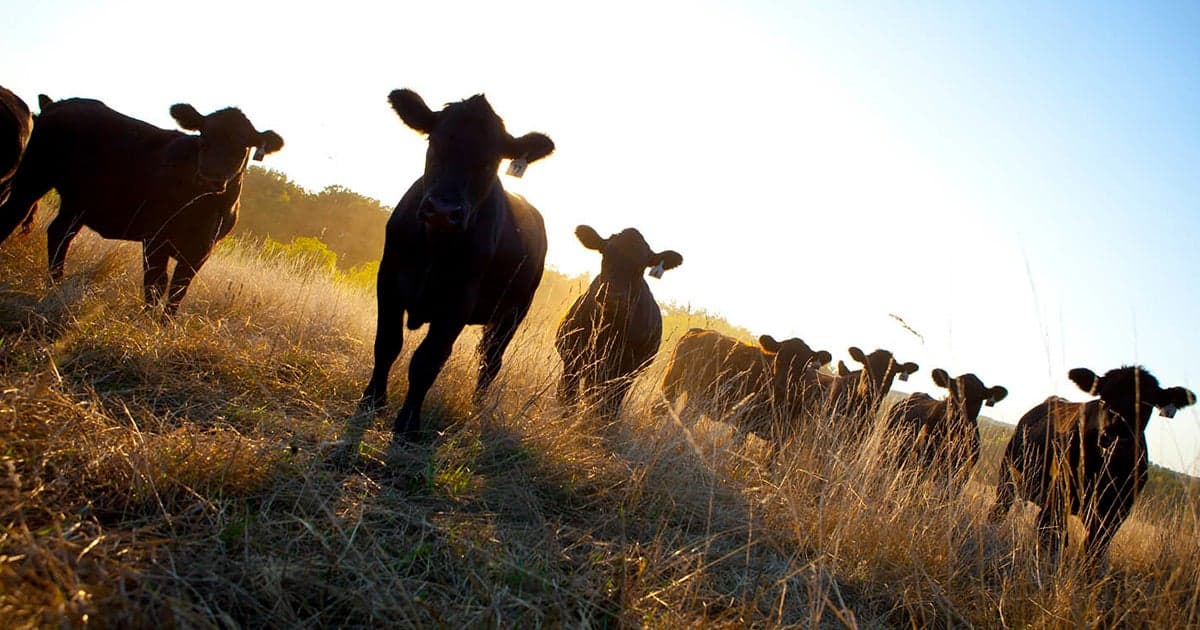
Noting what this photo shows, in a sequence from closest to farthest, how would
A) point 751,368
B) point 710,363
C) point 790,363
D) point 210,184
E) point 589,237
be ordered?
point 210,184 → point 589,237 → point 751,368 → point 790,363 → point 710,363

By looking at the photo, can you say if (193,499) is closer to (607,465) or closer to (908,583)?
(607,465)

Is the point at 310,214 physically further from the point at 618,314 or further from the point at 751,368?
the point at 618,314

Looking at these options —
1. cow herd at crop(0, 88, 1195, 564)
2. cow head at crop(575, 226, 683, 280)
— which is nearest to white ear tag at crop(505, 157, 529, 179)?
cow herd at crop(0, 88, 1195, 564)

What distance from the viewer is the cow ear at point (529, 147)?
5.41m

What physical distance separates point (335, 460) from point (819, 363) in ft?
35.3

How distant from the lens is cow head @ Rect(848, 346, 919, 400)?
1278cm

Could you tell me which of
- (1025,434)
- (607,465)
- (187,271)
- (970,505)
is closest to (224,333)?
(187,271)

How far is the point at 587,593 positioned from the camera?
111 inches

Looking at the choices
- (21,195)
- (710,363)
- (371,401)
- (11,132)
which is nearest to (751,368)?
(710,363)

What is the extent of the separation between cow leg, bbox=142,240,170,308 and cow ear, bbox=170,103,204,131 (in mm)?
1025

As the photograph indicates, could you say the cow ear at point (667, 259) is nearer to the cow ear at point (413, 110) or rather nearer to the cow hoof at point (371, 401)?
the cow ear at point (413, 110)

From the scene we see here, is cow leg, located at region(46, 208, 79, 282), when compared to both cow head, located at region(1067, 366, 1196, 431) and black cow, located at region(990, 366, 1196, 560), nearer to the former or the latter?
black cow, located at region(990, 366, 1196, 560)

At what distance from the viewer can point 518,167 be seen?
5621mm

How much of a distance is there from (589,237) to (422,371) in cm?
448
